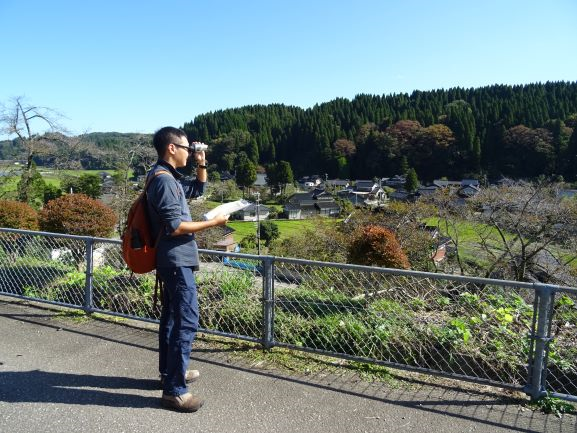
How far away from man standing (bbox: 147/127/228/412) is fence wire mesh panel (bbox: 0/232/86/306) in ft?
8.32

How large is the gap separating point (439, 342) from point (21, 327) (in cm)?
360

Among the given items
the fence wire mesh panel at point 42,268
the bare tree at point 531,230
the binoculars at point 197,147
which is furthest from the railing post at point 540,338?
the bare tree at point 531,230

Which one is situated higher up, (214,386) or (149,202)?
(149,202)

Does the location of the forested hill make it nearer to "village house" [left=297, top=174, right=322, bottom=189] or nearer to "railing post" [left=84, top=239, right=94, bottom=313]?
"village house" [left=297, top=174, right=322, bottom=189]

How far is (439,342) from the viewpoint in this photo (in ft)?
10.6

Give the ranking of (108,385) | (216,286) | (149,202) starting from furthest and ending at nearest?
(216,286) < (108,385) < (149,202)

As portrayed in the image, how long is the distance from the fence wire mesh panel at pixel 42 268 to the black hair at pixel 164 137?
2692mm

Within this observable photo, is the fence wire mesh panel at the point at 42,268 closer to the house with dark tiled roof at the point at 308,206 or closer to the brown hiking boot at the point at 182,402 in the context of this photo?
the brown hiking boot at the point at 182,402

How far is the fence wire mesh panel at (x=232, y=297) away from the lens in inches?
152

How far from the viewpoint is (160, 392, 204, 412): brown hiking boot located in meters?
→ 2.54

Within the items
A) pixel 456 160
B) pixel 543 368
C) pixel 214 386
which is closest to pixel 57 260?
pixel 214 386

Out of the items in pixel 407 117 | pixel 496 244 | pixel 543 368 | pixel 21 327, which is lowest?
pixel 496 244

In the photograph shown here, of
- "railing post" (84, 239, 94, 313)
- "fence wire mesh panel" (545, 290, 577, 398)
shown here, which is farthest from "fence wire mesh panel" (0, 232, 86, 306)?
"fence wire mesh panel" (545, 290, 577, 398)

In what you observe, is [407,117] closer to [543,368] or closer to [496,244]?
[496,244]
